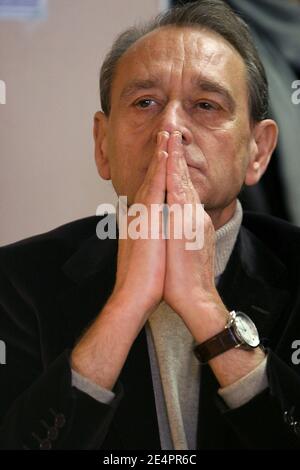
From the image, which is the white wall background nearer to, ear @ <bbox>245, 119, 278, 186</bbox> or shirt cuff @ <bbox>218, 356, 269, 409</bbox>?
ear @ <bbox>245, 119, 278, 186</bbox>

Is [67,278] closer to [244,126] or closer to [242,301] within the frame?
[242,301]

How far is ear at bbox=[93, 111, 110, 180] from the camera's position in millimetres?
1439

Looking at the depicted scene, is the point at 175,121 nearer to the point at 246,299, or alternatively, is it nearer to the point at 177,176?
the point at 177,176

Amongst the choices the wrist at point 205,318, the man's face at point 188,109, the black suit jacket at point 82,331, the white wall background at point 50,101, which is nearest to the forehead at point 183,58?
the man's face at point 188,109

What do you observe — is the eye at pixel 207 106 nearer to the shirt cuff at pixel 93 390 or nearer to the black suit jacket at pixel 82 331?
the black suit jacket at pixel 82 331

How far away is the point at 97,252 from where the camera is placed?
1412 mm

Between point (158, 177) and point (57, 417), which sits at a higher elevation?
point (158, 177)

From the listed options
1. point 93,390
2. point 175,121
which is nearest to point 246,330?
point 93,390

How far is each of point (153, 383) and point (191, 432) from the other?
112 millimetres

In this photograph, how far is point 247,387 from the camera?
3.75 ft

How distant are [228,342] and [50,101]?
2.12ft

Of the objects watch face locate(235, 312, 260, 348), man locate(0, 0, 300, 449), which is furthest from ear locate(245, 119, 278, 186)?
watch face locate(235, 312, 260, 348)

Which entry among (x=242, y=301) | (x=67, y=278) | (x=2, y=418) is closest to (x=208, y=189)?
(x=242, y=301)

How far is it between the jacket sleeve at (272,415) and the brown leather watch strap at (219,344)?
73 mm
